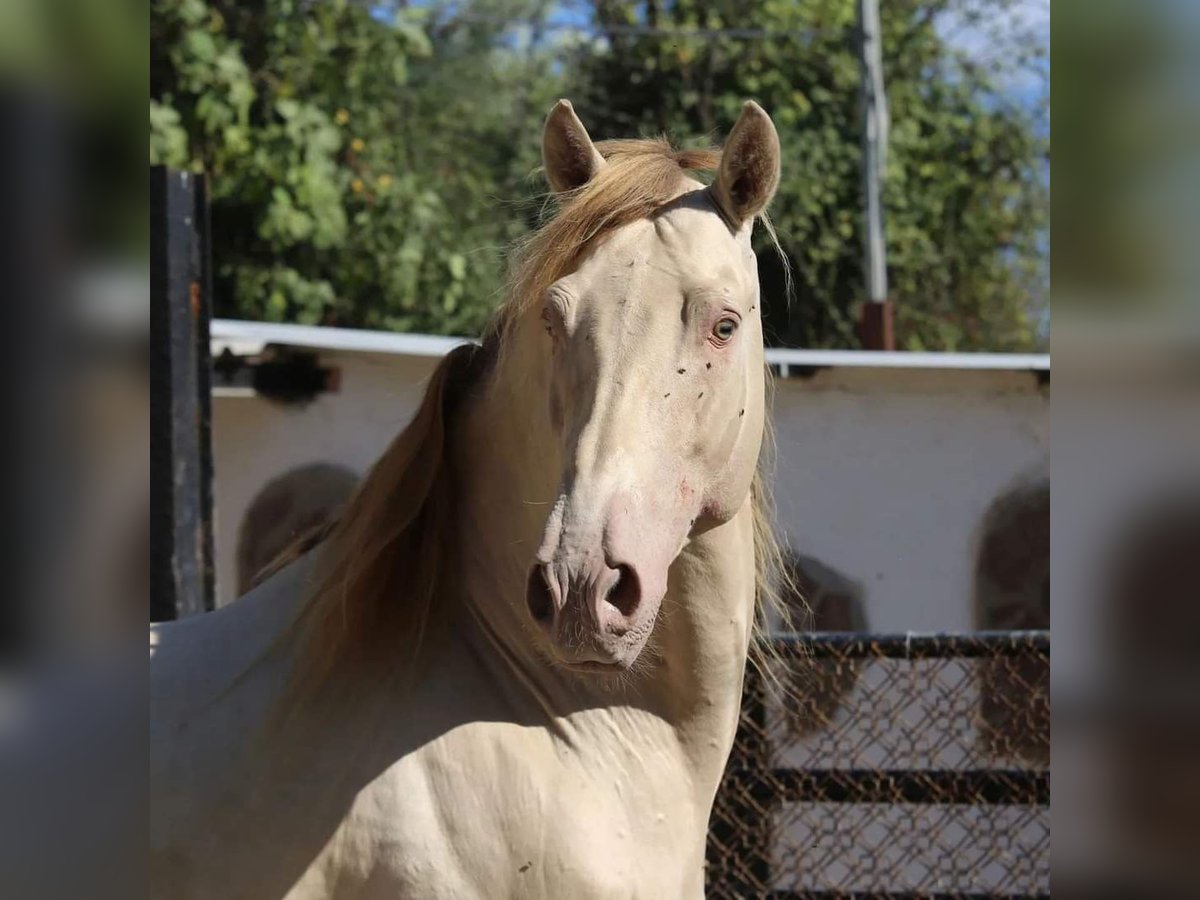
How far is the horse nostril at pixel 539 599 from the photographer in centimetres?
174

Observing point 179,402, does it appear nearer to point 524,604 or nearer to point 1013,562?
point 524,604

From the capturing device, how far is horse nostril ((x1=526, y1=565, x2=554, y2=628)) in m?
1.74

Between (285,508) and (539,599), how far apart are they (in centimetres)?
393

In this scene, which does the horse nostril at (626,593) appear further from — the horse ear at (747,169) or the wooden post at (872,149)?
the wooden post at (872,149)

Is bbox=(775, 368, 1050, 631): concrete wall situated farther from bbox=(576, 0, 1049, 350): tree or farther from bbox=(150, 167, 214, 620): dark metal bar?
bbox=(576, 0, 1049, 350): tree

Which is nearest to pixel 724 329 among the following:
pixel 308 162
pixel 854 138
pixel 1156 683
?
pixel 1156 683

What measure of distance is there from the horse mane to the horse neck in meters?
0.05

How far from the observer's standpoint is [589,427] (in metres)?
1.83

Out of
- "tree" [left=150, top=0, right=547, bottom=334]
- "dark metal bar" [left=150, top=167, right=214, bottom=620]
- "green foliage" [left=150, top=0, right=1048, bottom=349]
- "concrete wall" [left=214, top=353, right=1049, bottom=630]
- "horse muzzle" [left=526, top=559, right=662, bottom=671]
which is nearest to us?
"horse muzzle" [left=526, top=559, right=662, bottom=671]

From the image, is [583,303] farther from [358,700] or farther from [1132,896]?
[1132,896]

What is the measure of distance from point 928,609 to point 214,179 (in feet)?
15.9

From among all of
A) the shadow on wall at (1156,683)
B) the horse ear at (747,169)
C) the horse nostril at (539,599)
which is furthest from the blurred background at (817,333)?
the horse nostril at (539,599)

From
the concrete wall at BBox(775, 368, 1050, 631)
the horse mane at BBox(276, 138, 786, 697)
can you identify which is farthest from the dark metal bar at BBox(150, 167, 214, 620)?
the concrete wall at BBox(775, 368, 1050, 631)

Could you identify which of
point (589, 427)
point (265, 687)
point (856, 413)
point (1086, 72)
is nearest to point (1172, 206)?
point (1086, 72)
